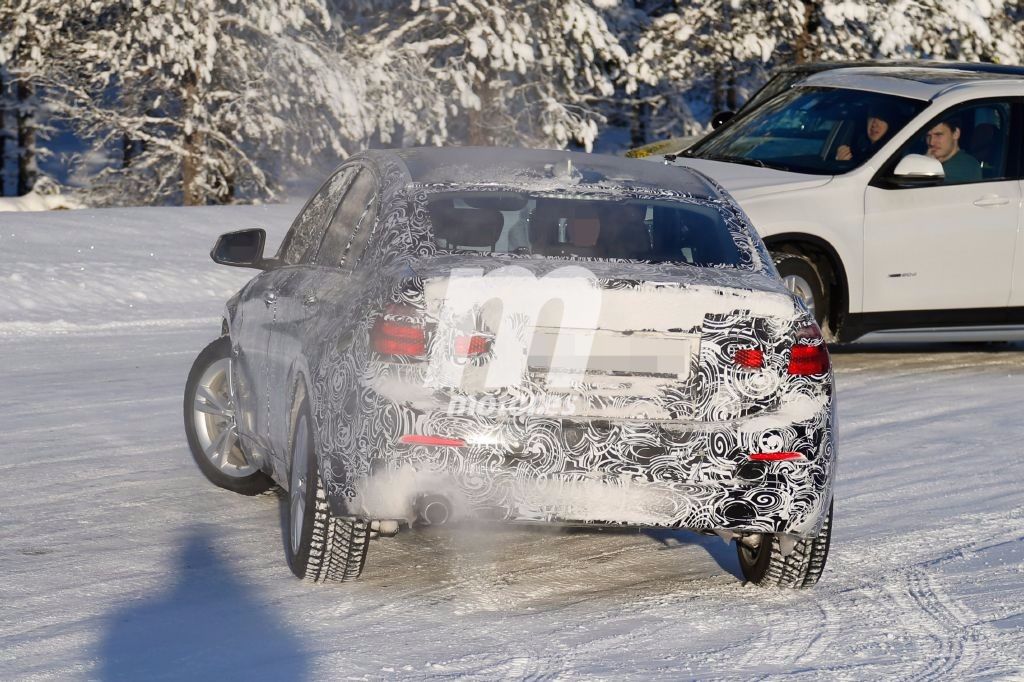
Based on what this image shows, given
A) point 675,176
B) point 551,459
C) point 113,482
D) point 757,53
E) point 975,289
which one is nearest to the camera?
point 551,459

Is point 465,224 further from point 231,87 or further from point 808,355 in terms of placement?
point 231,87

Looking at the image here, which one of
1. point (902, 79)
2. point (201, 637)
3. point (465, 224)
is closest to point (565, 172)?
point (465, 224)

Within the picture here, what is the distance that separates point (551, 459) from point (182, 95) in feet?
82.6

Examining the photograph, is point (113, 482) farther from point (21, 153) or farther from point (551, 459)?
point (21, 153)

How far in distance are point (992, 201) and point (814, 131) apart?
1.30 m

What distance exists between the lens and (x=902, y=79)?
12.1 m

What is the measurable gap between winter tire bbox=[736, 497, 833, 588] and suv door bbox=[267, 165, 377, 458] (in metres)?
1.66

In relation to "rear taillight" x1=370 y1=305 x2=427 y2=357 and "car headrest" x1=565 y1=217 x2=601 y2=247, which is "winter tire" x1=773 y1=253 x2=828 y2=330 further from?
"rear taillight" x1=370 y1=305 x2=427 y2=357

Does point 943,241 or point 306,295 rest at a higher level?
point 306,295

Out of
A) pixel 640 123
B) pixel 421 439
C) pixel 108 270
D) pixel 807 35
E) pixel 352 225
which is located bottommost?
pixel 640 123

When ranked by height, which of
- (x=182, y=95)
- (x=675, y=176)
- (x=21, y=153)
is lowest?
(x=21, y=153)

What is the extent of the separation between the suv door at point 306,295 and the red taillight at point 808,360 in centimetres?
151

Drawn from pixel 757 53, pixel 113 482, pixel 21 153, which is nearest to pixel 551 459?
pixel 113 482

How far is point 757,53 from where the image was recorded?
96.6 ft
